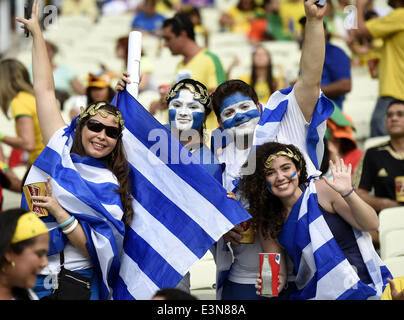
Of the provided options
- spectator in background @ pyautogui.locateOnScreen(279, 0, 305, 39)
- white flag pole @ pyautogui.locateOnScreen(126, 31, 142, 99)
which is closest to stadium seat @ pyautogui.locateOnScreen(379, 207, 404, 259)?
white flag pole @ pyautogui.locateOnScreen(126, 31, 142, 99)

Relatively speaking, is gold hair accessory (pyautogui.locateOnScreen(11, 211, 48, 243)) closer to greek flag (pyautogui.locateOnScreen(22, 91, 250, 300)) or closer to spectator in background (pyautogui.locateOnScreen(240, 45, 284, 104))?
greek flag (pyautogui.locateOnScreen(22, 91, 250, 300))

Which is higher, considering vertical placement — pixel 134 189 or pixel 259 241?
pixel 134 189

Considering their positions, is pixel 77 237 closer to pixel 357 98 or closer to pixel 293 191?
pixel 293 191

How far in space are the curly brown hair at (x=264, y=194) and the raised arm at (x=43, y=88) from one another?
Answer: 1166mm

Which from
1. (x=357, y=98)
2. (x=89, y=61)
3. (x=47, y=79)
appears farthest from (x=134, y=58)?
(x=89, y=61)

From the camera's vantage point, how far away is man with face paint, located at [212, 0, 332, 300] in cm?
422

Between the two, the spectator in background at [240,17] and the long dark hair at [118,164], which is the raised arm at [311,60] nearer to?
the long dark hair at [118,164]

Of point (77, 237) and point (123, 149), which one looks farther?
point (123, 149)

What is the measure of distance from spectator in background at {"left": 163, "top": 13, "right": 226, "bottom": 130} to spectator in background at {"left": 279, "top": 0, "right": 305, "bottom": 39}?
178 inches

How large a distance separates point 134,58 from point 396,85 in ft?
11.0

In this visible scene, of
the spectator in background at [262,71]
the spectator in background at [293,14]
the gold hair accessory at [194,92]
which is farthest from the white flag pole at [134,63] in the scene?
the spectator in background at [293,14]

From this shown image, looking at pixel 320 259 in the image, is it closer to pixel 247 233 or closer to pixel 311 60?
pixel 247 233

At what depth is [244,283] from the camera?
4.24 m

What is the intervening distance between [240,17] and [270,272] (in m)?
Answer: 10.1
